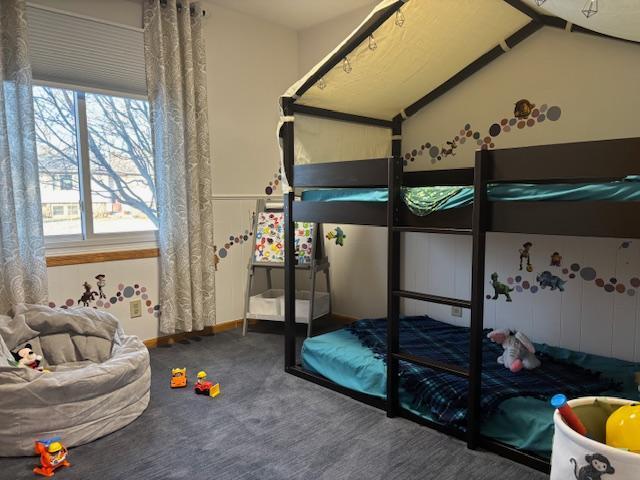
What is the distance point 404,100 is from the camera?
337 cm

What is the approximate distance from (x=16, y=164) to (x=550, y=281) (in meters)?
3.18

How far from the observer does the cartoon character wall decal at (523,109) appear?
2919 mm

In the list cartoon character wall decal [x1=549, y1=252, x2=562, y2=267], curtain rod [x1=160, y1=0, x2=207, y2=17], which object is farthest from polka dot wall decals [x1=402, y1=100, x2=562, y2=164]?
curtain rod [x1=160, y1=0, x2=207, y2=17]

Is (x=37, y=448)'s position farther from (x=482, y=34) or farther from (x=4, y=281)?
(x=482, y=34)

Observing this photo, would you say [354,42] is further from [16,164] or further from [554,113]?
[16,164]

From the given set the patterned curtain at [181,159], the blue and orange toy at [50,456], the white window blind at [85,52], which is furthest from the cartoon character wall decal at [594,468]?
the white window blind at [85,52]

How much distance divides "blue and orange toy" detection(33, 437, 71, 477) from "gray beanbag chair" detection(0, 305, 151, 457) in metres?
0.06

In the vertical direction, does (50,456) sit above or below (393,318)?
below

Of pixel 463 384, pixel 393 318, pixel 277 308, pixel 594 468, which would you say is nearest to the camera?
pixel 594 468

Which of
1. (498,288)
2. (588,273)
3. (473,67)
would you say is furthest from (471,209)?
(473,67)

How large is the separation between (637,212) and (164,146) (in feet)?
A: 9.09

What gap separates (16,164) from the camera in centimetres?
266

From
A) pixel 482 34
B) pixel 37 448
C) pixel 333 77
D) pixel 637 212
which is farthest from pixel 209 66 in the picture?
pixel 637 212

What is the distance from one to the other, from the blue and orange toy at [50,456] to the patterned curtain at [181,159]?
141 cm
